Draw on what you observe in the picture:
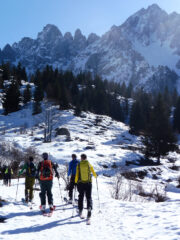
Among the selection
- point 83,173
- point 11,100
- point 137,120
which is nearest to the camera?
point 83,173

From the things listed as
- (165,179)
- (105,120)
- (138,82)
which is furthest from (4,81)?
(138,82)

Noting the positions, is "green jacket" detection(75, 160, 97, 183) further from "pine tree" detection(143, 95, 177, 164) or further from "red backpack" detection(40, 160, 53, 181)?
"pine tree" detection(143, 95, 177, 164)

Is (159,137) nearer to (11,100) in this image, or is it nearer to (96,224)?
(96,224)

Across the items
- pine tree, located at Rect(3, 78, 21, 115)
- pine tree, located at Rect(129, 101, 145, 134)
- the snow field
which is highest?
pine tree, located at Rect(3, 78, 21, 115)

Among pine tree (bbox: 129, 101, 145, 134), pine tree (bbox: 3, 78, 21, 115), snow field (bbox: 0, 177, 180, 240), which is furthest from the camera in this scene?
pine tree (bbox: 129, 101, 145, 134)

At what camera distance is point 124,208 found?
9.28 meters

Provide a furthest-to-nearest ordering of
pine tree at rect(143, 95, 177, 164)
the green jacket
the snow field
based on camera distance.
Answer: pine tree at rect(143, 95, 177, 164) < the green jacket < the snow field

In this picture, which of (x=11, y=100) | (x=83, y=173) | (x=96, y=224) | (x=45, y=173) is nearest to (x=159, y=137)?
(x=83, y=173)

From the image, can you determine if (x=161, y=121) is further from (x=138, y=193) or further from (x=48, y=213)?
(x=48, y=213)

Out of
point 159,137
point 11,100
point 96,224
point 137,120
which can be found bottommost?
point 96,224

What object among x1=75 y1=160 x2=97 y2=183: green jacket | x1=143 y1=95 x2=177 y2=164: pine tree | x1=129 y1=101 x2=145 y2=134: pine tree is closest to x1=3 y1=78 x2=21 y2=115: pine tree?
x1=129 y1=101 x2=145 y2=134: pine tree

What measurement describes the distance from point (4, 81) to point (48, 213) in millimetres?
56752

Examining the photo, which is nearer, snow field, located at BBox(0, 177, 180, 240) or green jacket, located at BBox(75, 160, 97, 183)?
snow field, located at BBox(0, 177, 180, 240)

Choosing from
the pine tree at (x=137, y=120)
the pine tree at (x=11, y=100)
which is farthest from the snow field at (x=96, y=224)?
the pine tree at (x=137, y=120)
